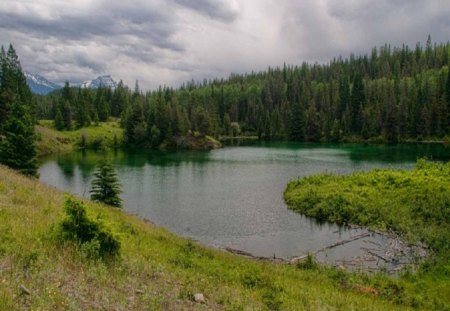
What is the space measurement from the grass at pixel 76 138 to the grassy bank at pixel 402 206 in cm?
7763

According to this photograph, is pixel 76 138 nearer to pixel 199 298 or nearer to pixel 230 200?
pixel 230 200

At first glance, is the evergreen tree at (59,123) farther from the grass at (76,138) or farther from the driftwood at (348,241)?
the driftwood at (348,241)

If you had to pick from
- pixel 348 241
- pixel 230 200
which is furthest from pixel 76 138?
pixel 348 241

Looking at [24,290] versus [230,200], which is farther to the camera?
[230,200]

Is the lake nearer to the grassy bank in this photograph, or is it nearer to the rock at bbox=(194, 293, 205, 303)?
the grassy bank

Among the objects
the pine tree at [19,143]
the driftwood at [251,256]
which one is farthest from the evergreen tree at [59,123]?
the driftwood at [251,256]

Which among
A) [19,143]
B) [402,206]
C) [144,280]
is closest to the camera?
[144,280]

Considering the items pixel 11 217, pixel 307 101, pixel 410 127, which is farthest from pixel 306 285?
pixel 307 101

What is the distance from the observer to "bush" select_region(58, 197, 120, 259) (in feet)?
47.1

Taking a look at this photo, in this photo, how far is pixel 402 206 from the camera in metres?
38.2

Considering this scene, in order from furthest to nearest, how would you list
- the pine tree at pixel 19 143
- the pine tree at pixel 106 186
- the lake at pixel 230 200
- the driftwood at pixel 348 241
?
the pine tree at pixel 19 143 < the pine tree at pixel 106 186 < the lake at pixel 230 200 < the driftwood at pixel 348 241

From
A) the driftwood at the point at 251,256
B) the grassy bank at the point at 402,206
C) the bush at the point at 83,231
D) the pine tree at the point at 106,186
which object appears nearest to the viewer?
the bush at the point at 83,231

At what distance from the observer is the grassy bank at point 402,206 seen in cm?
2358

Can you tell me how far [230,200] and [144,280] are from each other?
36189 mm
